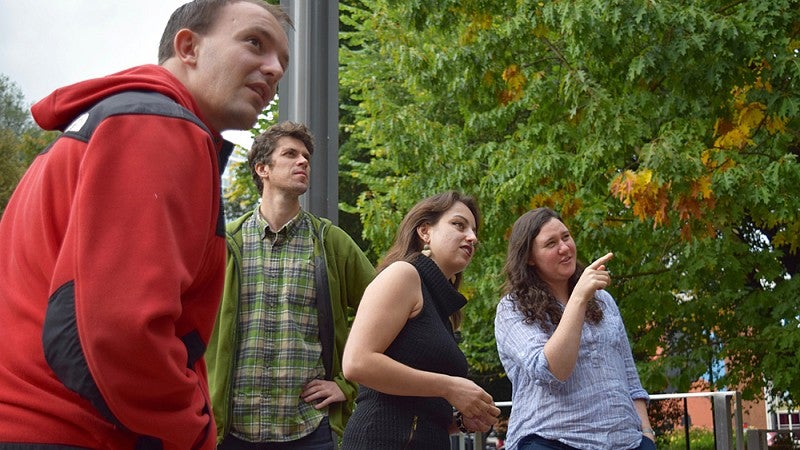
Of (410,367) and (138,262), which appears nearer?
(138,262)

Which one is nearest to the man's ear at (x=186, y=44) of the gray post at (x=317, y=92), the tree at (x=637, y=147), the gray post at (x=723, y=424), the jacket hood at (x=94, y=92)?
the jacket hood at (x=94, y=92)

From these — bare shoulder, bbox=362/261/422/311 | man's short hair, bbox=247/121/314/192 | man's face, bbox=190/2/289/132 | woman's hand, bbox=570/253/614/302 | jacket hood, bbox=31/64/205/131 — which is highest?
man's short hair, bbox=247/121/314/192

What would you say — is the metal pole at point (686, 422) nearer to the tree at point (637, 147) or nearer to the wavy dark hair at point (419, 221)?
the tree at point (637, 147)

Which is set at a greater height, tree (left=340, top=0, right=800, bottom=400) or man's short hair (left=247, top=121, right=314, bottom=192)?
tree (left=340, top=0, right=800, bottom=400)

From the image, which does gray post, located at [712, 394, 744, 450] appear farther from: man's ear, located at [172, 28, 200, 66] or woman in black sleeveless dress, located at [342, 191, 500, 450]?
man's ear, located at [172, 28, 200, 66]

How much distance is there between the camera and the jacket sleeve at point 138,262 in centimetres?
151

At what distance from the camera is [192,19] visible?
6.37 feet

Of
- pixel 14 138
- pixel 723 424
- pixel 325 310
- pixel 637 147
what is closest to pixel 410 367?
pixel 325 310

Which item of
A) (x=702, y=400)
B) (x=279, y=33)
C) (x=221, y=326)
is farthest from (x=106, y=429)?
(x=702, y=400)

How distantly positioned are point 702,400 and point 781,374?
16.9ft

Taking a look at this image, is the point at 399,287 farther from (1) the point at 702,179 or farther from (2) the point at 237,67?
(1) the point at 702,179

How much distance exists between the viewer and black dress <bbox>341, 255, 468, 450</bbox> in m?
3.29

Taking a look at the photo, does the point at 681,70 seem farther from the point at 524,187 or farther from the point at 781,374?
the point at 781,374

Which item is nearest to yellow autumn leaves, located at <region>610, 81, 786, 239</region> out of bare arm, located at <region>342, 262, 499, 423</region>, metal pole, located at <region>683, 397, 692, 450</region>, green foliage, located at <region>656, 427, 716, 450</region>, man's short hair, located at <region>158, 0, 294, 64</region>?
green foliage, located at <region>656, 427, 716, 450</region>
